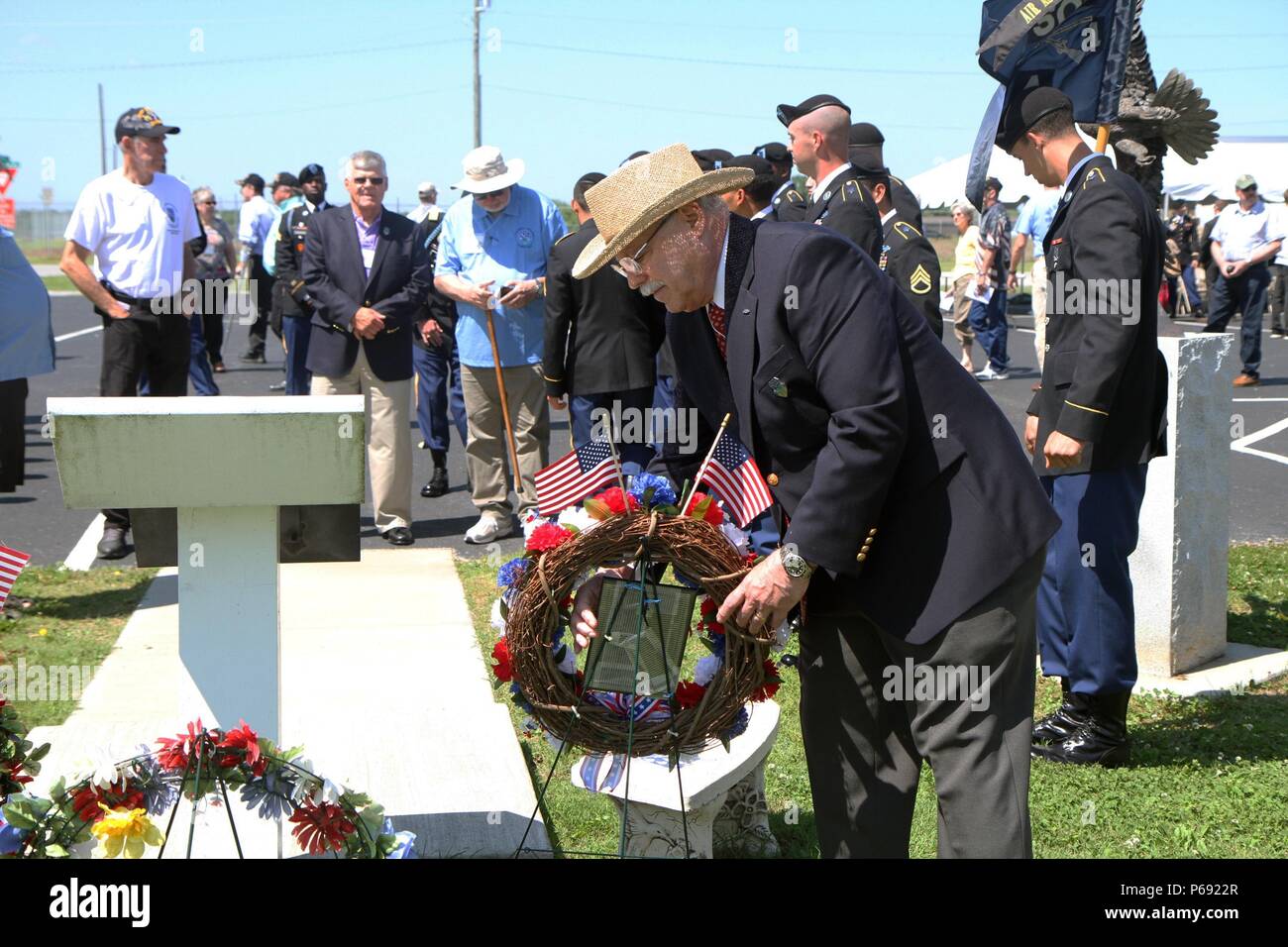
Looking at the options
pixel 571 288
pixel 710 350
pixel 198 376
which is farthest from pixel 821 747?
pixel 198 376

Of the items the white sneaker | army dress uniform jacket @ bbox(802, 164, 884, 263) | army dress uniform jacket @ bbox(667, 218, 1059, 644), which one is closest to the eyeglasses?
army dress uniform jacket @ bbox(667, 218, 1059, 644)

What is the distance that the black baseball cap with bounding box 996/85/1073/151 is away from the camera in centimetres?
493

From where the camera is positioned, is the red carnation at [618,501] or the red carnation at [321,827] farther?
the red carnation at [618,501]

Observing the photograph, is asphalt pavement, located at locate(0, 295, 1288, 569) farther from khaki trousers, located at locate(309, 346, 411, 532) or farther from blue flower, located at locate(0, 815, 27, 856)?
blue flower, located at locate(0, 815, 27, 856)

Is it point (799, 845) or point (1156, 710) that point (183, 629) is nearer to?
point (799, 845)

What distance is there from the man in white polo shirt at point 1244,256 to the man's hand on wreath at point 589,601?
14.8 metres

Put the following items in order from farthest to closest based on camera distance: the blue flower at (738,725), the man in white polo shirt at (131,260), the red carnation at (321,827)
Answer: the man in white polo shirt at (131,260) < the blue flower at (738,725) < the red carnation at (321,827)

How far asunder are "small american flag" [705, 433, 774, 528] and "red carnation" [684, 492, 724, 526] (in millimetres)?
43

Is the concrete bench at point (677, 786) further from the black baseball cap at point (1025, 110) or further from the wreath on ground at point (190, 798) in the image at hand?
the black baseball cap at point (1025, 110)

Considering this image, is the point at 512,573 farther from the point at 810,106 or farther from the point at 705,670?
the point at 810,106

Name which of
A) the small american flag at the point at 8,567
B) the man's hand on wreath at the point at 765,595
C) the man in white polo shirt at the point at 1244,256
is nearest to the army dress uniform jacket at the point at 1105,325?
the man's hand on wreath at the point at 765,595

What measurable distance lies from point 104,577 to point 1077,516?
5.32 m

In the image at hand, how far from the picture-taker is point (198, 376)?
13516 mm

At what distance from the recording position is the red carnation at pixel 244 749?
3.29m
